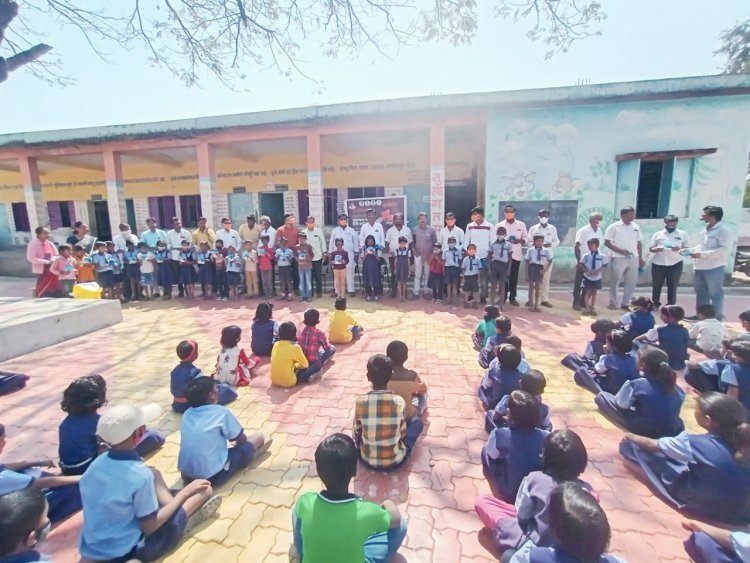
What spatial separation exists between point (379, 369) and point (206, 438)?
47.2 inches

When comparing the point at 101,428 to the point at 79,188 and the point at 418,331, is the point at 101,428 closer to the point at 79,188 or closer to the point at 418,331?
the point at 418,331

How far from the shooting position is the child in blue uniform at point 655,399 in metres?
2.70

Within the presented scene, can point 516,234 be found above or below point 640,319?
above

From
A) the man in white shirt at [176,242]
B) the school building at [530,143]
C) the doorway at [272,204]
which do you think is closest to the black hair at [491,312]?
the school building at [530,143]

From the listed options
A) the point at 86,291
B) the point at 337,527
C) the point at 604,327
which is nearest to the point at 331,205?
the point at 86,291

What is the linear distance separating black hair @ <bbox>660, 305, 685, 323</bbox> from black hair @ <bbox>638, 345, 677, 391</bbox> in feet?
4.91

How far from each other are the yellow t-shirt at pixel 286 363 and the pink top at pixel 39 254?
242 inches

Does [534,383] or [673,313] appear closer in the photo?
[534,383]

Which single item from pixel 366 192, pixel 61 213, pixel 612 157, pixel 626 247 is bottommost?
pixel 626 247

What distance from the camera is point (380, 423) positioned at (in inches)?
95.9

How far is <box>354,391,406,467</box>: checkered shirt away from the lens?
7.92 ft

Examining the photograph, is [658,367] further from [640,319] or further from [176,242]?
[176,242]

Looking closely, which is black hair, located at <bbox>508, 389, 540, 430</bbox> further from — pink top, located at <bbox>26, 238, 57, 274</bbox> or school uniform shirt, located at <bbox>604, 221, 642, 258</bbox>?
pink top, located at <bbox>26, 238, 57, 274</bbox>

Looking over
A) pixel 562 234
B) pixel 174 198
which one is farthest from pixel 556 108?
pixel 174 198
